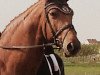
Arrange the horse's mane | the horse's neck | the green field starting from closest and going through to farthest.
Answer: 1. the horse's neck
2. the horse's mane
3. the green field

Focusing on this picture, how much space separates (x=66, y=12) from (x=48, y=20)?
338 millimetres

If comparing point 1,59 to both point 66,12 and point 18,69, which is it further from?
point 66,12

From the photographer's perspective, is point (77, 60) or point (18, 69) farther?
point (77, 60)

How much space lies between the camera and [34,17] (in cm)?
578

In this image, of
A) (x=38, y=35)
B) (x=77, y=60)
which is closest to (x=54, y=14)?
(x=38, y=35)

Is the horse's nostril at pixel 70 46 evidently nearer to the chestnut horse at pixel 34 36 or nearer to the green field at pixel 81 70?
the chestnut horse at pixel 34 36

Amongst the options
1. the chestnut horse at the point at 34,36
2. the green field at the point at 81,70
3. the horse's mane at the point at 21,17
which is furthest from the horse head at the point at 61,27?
the green field at the point at 81,70

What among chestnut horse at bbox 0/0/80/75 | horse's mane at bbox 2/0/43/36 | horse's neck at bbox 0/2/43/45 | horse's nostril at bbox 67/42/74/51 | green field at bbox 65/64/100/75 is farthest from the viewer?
green field at bbox 65/64/100/75

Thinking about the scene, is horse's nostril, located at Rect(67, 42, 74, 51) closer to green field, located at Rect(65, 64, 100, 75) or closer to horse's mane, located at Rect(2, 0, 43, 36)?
horse's mane, located at Rect(2, 0, 43, 36)

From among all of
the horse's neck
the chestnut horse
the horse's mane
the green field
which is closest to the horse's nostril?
the chestnut horse

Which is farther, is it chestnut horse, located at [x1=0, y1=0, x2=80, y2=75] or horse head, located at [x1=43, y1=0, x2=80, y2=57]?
chestnut horse, located at [x1=0, y1=0, x2=80, y2=75]

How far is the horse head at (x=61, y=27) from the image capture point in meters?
5.21

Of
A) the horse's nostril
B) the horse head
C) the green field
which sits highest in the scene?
the horse head

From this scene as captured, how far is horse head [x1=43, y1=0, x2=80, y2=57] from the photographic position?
5215 millimetres
